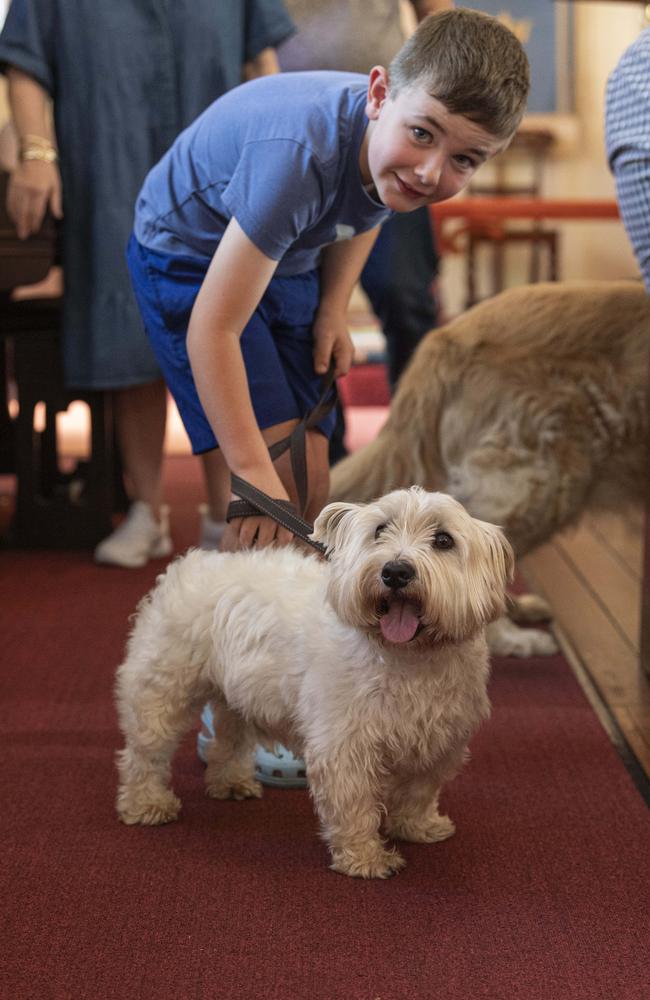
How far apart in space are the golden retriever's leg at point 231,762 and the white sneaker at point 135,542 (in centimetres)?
150

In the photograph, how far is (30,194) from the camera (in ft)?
10.1

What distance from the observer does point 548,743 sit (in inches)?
83.2

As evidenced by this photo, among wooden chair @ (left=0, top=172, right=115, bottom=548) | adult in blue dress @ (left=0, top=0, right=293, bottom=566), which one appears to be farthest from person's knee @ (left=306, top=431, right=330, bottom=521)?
wooden chair @ (left=0, top=172, right=115, bottom=548)

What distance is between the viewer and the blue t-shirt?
5.74ft

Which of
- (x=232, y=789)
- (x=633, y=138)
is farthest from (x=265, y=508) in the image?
(x=633, y=138)

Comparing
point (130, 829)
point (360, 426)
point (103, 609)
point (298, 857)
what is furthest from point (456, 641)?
point (360, 426)

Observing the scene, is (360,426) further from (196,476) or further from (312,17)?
(312,17)

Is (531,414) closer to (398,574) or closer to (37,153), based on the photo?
(398,574)

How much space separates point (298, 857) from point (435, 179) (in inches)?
38.8

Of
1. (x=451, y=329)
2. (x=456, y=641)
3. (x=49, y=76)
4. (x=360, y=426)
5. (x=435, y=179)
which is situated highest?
(x=49, y=76)

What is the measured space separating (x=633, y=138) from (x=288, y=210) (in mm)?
687

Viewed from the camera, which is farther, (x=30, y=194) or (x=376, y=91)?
(x=30, y=194)

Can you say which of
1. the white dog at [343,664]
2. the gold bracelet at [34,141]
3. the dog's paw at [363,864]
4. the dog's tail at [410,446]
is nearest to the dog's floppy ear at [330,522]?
the white dog at [343,664]

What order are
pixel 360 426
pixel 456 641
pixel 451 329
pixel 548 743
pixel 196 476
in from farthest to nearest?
1. pixel 360 426
2. pixel 196 476
3. pixel 451 329
4. pixel 548 743
5. pixel 456 641
